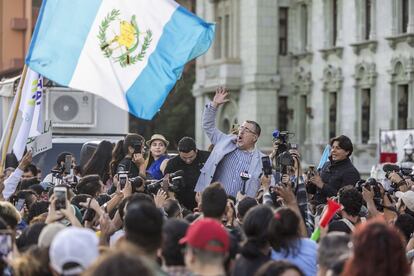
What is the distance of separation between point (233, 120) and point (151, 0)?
43682mm

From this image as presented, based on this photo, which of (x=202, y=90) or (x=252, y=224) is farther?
(x=202, y=90)

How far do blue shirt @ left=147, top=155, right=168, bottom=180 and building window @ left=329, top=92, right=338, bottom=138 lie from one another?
35862 millimetres

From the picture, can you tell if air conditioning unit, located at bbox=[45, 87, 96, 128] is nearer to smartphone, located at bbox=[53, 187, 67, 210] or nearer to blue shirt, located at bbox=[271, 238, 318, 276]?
smartphone, located at bbox=[53, 187, 67, 210]

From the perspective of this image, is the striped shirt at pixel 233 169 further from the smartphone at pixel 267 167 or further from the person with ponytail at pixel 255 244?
the person with ponytail at pixel 255 244

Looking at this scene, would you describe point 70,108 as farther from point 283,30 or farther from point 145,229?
point 283,30

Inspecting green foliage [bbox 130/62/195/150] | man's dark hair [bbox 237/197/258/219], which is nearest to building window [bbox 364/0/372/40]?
green foliage [bbox 130/62/195/150]

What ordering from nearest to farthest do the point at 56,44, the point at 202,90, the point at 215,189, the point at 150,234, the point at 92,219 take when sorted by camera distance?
1. the point at 150,234
2. the point at 215,189
3. the point at 92,219
4. the point at 56,44
5. the point at 202,90

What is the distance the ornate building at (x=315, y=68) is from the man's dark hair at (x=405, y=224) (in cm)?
3260

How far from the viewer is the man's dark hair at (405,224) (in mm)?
11727

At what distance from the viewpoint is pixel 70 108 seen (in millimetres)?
24234

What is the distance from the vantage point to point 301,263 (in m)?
8.75

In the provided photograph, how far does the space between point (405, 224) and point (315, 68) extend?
1659 inches

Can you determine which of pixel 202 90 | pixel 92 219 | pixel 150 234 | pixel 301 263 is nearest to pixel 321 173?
pixel 92 219

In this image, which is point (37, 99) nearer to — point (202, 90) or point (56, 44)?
point (56, 44)
